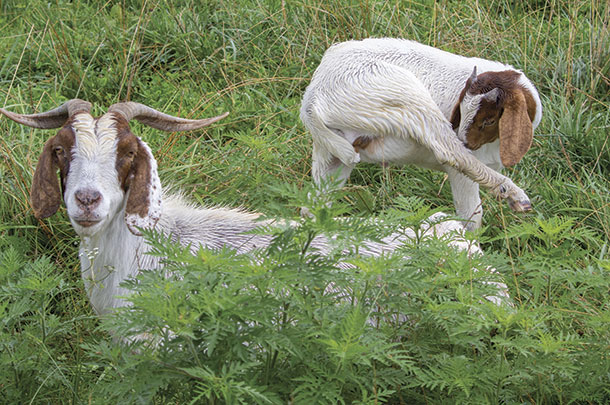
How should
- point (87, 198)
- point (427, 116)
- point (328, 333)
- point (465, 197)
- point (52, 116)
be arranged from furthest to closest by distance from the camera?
point (465, 197) → point (427, 116) → point (52, 116) → point (87, 198) → point (328, 333)

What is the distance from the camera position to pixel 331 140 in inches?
169

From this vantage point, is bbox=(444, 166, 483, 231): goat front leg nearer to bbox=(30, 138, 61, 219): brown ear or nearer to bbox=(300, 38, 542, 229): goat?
bbox=(300, 38, 542, 229): goat

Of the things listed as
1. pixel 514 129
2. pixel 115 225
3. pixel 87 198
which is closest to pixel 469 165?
pixel 514 129

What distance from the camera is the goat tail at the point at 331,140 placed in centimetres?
425

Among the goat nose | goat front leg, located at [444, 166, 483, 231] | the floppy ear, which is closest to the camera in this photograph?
the goat nose

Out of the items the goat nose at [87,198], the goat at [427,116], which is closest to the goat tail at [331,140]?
→ the goat at [427,116]

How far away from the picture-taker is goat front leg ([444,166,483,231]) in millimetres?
4457

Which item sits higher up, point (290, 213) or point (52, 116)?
point (290, 213)

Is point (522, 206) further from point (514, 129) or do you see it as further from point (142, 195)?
point (142, 195)

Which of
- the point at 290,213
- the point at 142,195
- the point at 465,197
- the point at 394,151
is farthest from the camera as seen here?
the point at 465,197

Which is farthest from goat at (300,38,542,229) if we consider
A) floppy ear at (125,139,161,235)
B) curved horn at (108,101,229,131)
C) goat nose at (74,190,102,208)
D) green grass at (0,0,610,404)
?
goat nose at (74,190,102,208)

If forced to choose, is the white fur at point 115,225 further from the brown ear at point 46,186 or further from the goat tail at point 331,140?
the goat tail at point 331,140

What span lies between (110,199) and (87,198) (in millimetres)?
119

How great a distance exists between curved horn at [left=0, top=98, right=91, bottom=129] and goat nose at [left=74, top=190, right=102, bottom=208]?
0.51 metres
